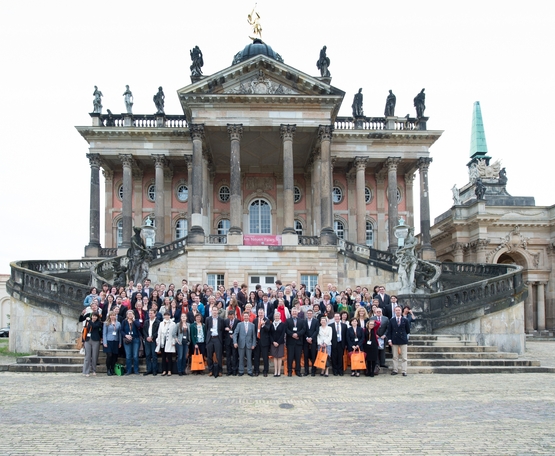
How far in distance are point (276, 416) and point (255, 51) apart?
3880 cm

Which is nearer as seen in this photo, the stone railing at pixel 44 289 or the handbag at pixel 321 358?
the handbag at pixel 321 358

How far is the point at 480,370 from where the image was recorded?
50.8 feet

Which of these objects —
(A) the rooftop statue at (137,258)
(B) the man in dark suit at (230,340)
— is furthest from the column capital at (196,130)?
(B) the man in dark suit at (230,340)

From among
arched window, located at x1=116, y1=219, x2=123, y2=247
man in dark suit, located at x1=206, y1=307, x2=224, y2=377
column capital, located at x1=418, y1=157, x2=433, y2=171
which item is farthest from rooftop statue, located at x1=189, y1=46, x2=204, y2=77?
man in dark suit, located at x1=206, y1=307, x2=224, y2=377

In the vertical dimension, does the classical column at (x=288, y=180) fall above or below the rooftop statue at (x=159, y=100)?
below

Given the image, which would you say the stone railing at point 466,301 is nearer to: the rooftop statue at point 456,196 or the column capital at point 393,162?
the column capital at point 393,162

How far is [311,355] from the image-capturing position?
1509 centimetres

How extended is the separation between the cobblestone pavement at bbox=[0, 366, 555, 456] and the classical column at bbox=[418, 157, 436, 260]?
24.9 meters

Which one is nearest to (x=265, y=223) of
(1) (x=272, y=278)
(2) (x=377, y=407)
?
(1) (x=272, y=278)

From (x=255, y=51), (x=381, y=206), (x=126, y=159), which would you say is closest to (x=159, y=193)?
(x=126, y=159)

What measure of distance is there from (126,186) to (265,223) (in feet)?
33.7

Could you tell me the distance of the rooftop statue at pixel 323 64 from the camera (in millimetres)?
34438

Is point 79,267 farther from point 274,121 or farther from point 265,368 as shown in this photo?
point 265,368

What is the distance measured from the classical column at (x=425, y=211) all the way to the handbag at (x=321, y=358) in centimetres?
2509
